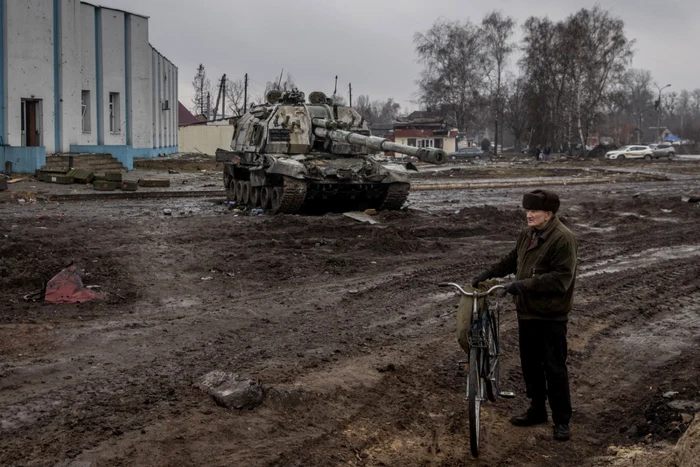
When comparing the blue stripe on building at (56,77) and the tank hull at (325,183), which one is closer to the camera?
the tank hull at (325,183)

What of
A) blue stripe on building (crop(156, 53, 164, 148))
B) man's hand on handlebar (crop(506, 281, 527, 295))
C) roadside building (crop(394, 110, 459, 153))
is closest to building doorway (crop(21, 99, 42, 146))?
blue stripe on building (crop(156, 53, 164, 148))

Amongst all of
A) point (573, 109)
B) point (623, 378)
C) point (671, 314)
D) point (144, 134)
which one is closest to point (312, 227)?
point (671, 314)

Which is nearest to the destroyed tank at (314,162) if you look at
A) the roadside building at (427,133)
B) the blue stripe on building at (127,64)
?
the blue stripe on building at (127,64)

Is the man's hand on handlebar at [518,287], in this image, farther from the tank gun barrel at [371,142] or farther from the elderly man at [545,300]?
the tank gun barrel at [371,142]

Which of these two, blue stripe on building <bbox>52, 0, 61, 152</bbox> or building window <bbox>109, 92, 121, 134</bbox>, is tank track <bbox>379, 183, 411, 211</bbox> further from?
building window <bbox>109, 92, 121, 134</bbox>

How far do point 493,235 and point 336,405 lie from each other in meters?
10.1

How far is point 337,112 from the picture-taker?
21.0 metres

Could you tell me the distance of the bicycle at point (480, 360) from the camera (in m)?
5.32

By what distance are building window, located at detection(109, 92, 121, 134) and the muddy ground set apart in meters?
23.7

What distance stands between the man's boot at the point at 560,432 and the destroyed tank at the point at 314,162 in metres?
12.0

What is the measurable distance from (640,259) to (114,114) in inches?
1153

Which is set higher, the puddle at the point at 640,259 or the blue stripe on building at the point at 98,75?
the blue stripe on building at the point at 98,75

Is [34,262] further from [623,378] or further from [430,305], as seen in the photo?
[623,378]

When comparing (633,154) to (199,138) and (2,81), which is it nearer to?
(199,138)
